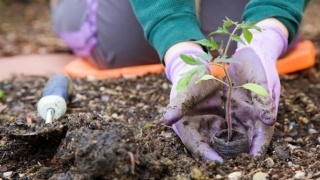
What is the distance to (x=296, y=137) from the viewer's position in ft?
4.31

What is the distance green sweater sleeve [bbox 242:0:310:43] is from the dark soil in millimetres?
235

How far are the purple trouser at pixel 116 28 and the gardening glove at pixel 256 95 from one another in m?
0.60

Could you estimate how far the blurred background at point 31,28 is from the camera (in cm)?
259

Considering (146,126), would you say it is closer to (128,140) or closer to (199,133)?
(199,133)

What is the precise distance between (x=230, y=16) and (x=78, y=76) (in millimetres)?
566

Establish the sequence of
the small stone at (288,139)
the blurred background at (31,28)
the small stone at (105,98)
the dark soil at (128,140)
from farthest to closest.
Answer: the blurred background at (31,28) < the small stone at (105,98) < the small stone at (288,139) < the dark soil at (128,140)

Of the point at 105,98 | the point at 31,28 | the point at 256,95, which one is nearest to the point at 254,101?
the point at 256,95

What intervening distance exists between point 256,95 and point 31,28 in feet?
7.41

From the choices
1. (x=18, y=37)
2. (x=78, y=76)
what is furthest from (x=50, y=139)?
(x=18, y=37)

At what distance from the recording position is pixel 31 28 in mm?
3176

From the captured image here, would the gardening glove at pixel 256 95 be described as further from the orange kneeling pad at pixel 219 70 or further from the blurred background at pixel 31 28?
the blurred background at pixel 31 28

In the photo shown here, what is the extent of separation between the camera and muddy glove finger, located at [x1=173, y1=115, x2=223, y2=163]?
1.11 metres

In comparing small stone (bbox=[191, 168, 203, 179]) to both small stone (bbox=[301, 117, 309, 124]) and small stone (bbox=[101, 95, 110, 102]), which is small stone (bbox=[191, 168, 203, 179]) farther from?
small stone (bbox=[101, 95, 110, 102])

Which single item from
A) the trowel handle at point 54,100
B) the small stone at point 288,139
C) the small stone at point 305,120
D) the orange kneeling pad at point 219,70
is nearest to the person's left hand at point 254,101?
the small stone at point 288,139
